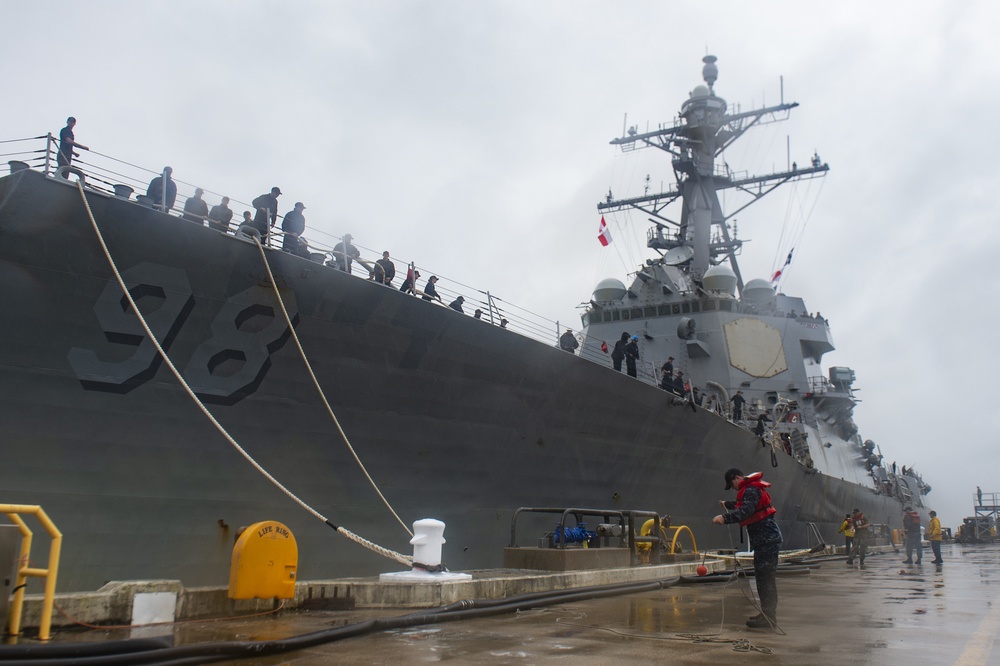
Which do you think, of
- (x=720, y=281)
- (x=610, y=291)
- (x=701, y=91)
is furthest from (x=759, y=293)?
(x=701, y=91)

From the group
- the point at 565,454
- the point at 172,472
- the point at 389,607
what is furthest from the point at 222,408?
the point at 565,454

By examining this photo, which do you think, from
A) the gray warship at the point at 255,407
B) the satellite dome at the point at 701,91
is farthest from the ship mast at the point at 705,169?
the gray warship at the point at 255,407

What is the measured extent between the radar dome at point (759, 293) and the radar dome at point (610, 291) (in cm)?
350

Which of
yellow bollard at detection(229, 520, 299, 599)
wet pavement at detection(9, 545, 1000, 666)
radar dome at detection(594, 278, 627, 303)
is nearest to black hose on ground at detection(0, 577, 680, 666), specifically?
wet pavement at detection(9, 545, 1000, 666)

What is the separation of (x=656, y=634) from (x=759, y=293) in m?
→ 17.8

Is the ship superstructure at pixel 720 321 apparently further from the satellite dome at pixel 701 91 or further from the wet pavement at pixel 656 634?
the wet pavement at pixel 656 634

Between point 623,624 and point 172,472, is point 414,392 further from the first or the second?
point 623,624

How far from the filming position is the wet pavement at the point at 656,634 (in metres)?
3.77

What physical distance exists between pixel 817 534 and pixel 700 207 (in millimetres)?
10325

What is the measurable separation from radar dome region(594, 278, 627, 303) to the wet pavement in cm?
1409

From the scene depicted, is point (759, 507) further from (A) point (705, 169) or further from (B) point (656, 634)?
(A) point (705, 169)

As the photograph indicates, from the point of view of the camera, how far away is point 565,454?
418 inches

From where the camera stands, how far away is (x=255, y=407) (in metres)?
7.45

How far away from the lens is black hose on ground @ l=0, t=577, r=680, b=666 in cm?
305
